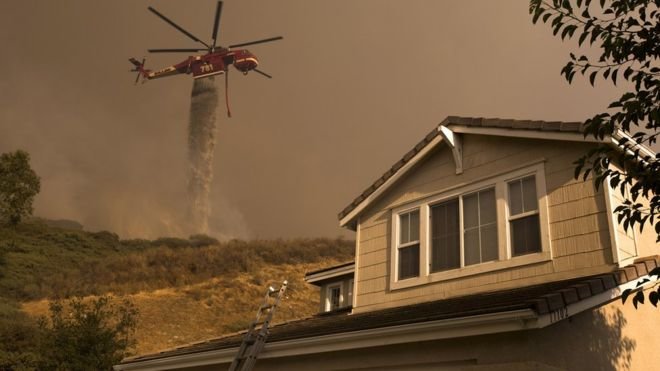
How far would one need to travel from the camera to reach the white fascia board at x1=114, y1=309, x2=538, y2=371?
23.0 ft

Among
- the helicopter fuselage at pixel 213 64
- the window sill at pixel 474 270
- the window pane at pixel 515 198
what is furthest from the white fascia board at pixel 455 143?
the helicopter fuselage at pixel 213 64

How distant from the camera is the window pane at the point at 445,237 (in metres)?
11.2

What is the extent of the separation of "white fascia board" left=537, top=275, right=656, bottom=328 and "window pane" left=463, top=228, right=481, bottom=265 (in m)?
2.78

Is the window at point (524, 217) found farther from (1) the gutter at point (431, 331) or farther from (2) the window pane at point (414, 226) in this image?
(2) the window pane at point (414, 226)

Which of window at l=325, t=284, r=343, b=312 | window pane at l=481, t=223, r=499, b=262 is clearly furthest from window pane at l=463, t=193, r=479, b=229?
window at l=325, t=284, r=343, b=312

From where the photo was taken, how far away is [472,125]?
1169cm

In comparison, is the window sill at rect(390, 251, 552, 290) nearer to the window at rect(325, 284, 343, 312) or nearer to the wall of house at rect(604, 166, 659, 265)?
the wall of house at rect(604, 166, 659, 265)

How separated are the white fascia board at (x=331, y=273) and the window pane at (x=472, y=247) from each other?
5.87 meters

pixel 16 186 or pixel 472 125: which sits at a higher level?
pixel 16 186

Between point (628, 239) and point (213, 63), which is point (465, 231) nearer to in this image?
point (628, 239)

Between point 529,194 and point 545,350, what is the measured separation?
12.4 ft

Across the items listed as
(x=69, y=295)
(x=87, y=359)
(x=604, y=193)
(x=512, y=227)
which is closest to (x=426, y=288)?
(x=512, y=227)

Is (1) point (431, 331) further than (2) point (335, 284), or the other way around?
(2) point (335, 284)

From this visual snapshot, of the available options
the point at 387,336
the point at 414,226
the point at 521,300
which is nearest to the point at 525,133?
the point at 414,226
